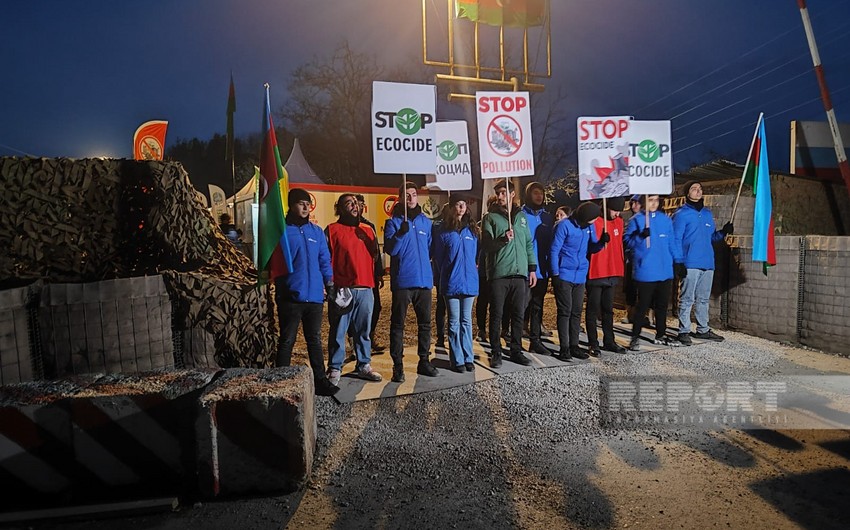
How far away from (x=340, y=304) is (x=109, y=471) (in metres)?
2.69

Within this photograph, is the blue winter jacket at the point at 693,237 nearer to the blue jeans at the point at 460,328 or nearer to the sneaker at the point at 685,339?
the sneaker at the point at 685,339

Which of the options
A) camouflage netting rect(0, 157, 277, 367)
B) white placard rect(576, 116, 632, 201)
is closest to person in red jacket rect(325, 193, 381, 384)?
camouflage netting rect(0, 157, 277, 367)

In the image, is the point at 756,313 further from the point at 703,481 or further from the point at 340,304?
the point at 340,304

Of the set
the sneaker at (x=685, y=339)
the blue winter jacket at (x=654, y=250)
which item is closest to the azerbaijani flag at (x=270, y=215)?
the blue winter jacket at (x=654, y=250)

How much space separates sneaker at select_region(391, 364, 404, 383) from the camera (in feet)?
19.3

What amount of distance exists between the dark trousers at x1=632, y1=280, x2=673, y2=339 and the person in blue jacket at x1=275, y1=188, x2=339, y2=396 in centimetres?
421

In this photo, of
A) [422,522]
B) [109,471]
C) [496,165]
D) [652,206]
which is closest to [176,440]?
[109,471]

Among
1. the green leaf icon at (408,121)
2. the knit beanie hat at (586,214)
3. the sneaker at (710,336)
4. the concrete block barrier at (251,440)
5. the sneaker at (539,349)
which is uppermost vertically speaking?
the green leaf icon at (408,121)

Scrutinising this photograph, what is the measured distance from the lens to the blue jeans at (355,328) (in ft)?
19.3

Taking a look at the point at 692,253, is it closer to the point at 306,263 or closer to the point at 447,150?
the point at 447,150

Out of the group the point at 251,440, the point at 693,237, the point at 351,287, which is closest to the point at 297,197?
the point at 351,287

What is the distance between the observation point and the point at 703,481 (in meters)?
3.60

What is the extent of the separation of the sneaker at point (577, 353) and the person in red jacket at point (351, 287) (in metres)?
2.58

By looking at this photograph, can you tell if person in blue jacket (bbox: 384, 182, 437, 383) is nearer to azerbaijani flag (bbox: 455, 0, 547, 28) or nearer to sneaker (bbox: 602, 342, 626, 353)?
sneaker (bbox: 602, 342, 626, 353)
